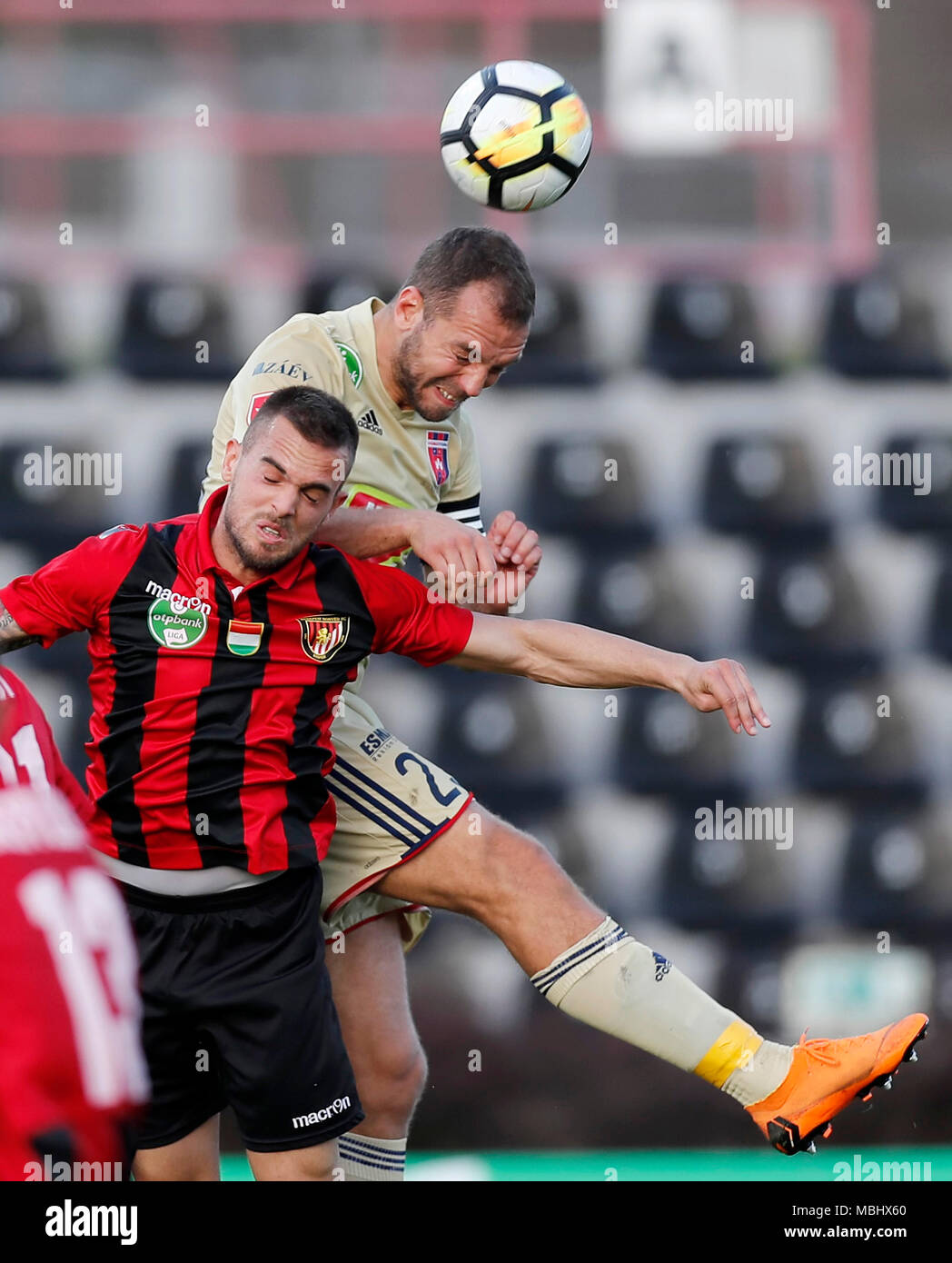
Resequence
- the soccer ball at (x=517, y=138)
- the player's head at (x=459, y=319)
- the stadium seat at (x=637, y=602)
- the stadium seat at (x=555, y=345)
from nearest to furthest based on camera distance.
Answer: the player's head at (x=459, y=319) → the soccer ball at (x=517, y=138) → the stadium seat at (x=637, y=602) → the stadium seat at (x=555, y=345)

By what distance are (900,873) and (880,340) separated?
150 centimetres

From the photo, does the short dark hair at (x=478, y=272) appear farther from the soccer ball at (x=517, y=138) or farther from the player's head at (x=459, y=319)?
the soccer ball at (x=517, y=138)

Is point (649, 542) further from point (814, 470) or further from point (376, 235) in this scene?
point (376, 235)

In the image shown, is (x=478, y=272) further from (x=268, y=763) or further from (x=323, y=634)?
Result: (x=268, y=763)

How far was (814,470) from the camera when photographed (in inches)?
177

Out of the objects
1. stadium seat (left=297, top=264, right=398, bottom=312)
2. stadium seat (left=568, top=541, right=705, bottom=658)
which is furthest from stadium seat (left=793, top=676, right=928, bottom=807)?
stadium seat (left=297, top=264, right=398, bottom=312)

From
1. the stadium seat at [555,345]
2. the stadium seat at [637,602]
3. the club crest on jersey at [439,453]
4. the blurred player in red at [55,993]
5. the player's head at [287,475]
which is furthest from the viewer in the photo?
the stadium seat at [555,345]

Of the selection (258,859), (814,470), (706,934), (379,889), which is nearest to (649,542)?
(814,470)

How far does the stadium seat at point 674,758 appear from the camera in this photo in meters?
4.40

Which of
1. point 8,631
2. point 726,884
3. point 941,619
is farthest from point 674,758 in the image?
point 8,631

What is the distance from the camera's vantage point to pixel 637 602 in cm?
442

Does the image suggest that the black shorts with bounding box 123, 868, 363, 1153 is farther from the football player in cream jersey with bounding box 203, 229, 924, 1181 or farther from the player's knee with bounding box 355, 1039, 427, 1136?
the player's knee with bounding box 355, 1039, 427, 1136

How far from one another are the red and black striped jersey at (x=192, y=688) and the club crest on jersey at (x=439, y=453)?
47 cm

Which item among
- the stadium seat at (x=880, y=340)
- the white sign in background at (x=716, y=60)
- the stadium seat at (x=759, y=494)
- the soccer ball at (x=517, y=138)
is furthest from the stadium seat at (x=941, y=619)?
the soccer ball at (x=517, y=138)
